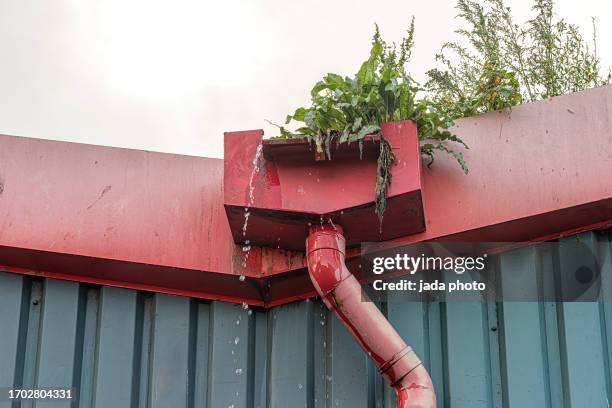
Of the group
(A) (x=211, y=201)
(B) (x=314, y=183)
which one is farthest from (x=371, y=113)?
(A) (x=211, y=201)

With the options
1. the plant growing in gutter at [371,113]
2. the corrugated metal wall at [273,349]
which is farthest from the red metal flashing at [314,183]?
the corrugated metal wall at [273,349]

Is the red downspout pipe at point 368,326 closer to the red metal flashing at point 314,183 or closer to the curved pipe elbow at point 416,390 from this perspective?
the curved pipe elbow at point 416,390

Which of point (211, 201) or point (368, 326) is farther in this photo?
point (211, 201)

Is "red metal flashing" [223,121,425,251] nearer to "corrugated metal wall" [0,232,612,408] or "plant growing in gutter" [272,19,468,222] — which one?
"plant growing in gutter" [272,19,468,222]

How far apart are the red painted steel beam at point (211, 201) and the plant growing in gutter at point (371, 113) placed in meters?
0.24

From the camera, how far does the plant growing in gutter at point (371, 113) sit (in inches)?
182

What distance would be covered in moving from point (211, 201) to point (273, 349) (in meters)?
0.88

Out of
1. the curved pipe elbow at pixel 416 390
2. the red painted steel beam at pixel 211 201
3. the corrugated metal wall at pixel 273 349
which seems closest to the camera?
the curved pipe elbow at pixel 416 390

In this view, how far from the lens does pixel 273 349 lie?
5.17 m

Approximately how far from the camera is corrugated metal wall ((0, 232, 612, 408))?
4641mm

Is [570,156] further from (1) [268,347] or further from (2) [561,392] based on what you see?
(1) [268,347]

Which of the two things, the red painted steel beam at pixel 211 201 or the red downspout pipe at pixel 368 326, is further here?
the red painted steel beam at pixel 211 201

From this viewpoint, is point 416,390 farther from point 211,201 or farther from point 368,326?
point 211,201

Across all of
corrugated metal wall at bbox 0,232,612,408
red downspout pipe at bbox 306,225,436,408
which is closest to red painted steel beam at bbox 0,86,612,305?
corrugated metal wall at bbox 0,232,612,408
